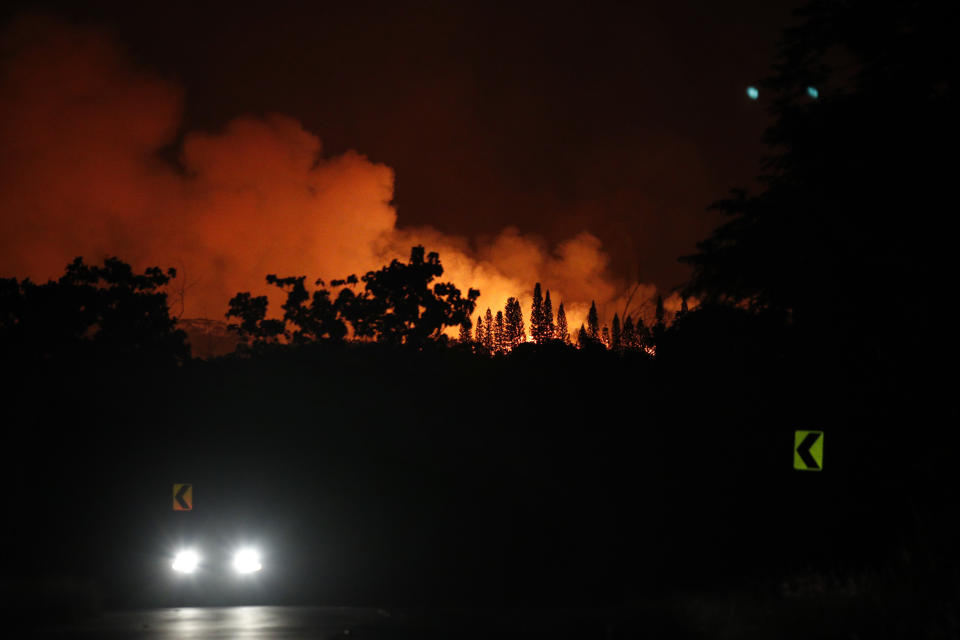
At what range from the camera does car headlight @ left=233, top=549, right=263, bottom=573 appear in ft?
98.7

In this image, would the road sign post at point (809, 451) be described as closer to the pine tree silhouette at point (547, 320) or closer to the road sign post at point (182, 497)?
the road sign post at point (182, 497)

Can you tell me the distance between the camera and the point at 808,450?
778 inches

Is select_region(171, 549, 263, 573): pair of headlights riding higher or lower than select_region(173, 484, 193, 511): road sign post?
lower

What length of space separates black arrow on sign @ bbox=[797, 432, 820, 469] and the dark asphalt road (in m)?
4.65

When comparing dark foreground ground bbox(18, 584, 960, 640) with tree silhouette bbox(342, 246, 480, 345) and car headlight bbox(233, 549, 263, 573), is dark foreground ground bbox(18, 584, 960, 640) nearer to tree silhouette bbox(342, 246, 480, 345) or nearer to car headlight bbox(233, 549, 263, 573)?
car headlight bbox(233, 549, 263, 573)

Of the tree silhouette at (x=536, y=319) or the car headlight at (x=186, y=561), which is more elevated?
the tree silhouette at (x=536, y=319)

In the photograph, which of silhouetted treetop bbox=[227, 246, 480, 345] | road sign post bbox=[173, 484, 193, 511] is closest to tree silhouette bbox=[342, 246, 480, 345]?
silhouetted treetop bbox=[227, 246, 480, 345]

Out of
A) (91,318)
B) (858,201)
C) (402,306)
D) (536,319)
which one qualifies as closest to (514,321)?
(536,319)

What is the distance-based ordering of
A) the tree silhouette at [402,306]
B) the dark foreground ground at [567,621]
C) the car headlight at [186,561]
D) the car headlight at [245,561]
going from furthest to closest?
1. the tree silhouette at [402,306]
2. the car headlight at [245,561]
3. the car headlight at [186,561]
4. the dark foreground ground at [567,621]

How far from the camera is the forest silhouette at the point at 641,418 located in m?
22.2

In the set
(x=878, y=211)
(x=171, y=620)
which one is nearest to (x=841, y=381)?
(x=878, y=211)

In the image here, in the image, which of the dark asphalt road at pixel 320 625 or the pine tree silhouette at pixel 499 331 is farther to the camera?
the pine tree silhouette at pixel 499 331

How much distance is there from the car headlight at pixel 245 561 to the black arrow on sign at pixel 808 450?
16.4 meters

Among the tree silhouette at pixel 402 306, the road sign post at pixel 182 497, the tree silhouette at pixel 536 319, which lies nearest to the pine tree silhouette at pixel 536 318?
the tree silhouette at pixel 536 319
